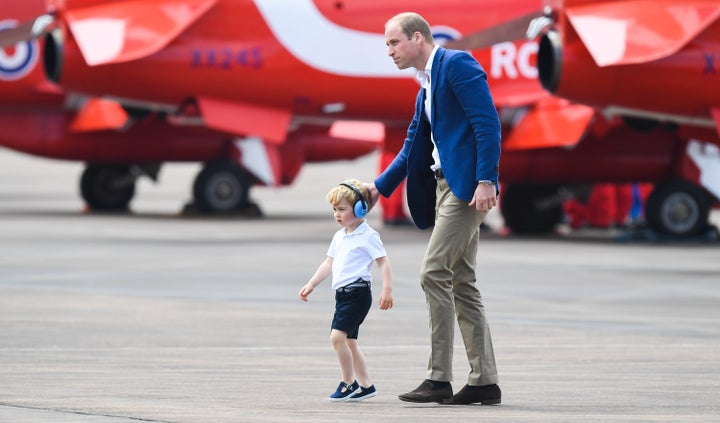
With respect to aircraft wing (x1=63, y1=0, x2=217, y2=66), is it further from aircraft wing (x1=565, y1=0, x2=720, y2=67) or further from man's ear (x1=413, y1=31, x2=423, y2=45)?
man's ear (x1=413, y1=31, x2=423, y2=45)

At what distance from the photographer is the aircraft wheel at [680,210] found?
23.0m

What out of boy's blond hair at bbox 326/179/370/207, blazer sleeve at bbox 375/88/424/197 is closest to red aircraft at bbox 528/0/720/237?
blazer sleeve at bbox 375/88/424/197

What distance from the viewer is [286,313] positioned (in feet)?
43.6

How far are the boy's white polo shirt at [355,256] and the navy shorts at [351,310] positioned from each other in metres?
0.06

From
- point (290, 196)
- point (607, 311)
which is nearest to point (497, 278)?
point (607, 311)

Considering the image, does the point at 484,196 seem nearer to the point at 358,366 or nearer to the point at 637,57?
the point at 358,366

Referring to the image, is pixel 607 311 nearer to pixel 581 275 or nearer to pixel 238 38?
pixel 581 275

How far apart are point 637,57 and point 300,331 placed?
30.7 ft

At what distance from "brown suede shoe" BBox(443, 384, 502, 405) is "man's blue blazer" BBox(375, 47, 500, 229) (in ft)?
3.11

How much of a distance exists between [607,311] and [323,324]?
2612 millimetres

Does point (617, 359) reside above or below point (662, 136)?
below

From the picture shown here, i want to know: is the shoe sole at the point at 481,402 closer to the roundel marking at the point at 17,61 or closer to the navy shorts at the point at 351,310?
the navy shorts at the point at 351,310

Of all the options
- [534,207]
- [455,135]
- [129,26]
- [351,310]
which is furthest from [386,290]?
[534,207]

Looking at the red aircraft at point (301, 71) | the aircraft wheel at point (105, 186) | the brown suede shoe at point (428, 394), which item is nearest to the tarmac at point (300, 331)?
the brown suede shoe at point (428, 394)
